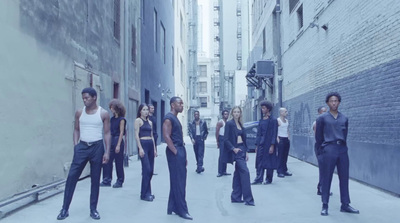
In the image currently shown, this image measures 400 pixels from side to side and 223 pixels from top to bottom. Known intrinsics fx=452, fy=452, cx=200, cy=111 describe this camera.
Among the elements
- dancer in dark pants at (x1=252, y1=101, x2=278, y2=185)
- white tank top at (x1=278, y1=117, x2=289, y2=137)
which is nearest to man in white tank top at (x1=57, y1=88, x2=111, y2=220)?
dancer in dark pants at (x1=252, y1=101, x2=278, y2=185)

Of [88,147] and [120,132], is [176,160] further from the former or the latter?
[120,132]

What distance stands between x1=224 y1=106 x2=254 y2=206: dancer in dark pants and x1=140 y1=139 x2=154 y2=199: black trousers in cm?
138

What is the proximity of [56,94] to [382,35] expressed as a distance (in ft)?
20.3

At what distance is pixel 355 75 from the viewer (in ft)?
32.0

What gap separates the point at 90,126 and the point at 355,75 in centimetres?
617

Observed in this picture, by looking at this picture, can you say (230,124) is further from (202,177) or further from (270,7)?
(270,7)

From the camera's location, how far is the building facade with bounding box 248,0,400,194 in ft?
26.1

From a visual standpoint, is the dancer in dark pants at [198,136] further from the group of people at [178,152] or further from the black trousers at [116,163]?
the group of people at [178,152]

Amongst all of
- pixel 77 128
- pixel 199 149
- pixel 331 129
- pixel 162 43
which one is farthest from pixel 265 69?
pixel 77 128

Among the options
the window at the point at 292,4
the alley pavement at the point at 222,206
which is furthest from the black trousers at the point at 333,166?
the window at the point at 292,4

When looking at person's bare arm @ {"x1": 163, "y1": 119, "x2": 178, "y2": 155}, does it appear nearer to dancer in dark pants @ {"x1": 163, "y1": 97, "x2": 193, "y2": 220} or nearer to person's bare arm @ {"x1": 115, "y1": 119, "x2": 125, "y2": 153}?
dancer in dark pants @ {"x1": 163, "y1": 97, "x2": 193, "y2": 220}

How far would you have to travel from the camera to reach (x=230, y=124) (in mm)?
7410

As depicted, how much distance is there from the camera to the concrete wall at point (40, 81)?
6660mm

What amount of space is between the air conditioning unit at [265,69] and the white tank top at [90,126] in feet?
52.5
